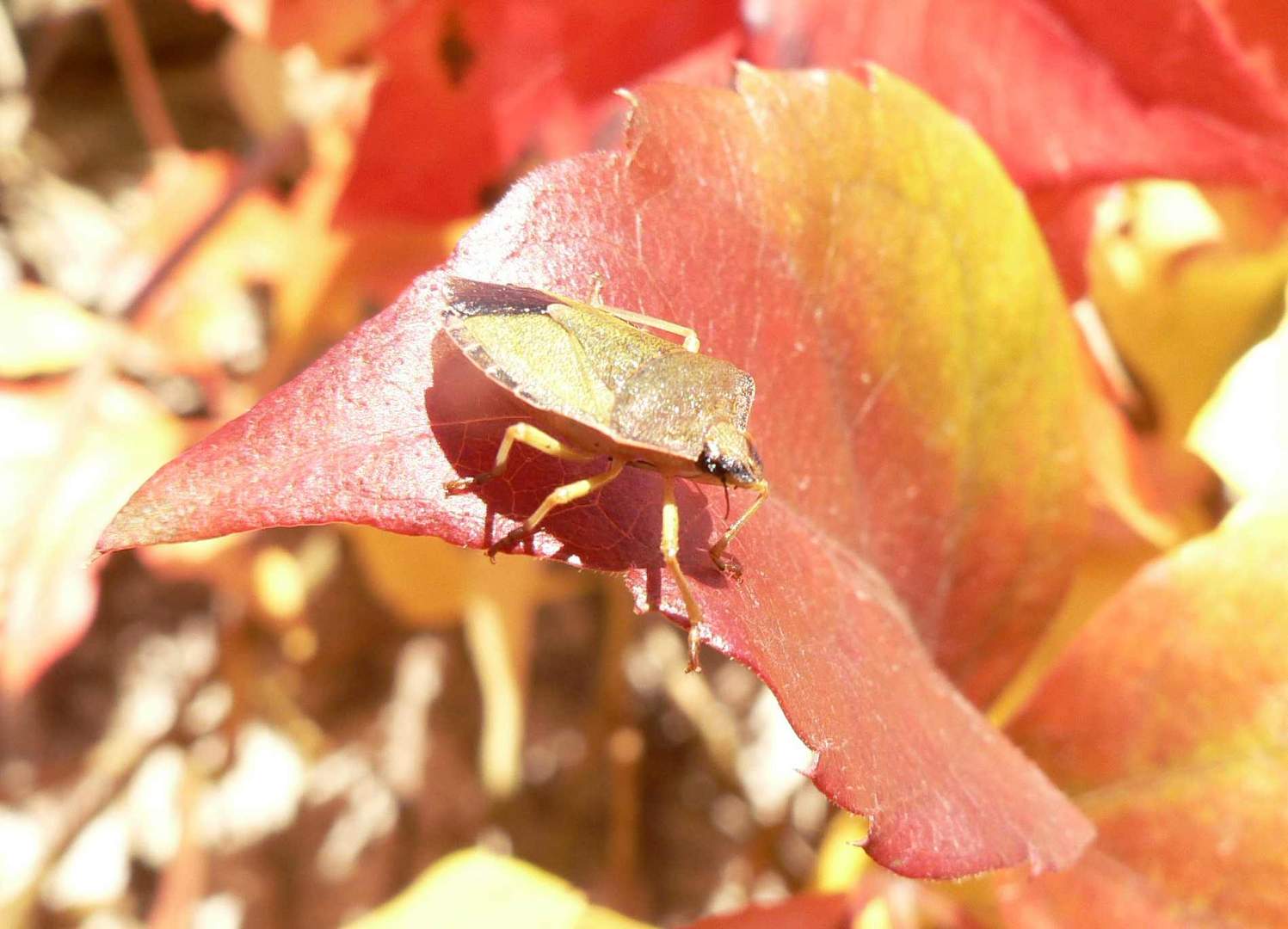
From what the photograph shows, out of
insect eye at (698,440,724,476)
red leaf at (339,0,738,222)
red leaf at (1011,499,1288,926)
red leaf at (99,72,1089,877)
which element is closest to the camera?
red leaf at (99,72,1089,877)

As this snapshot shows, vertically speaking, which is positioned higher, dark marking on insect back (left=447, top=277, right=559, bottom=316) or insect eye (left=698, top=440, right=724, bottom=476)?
dark marking on insect back (left=447, top=277, right=559, bottom=316)

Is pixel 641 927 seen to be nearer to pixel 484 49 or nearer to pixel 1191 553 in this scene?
pixel 1191 553

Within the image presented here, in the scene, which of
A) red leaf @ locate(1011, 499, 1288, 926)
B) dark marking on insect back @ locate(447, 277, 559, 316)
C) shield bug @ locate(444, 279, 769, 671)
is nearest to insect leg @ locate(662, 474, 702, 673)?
shield bug @ locate(444, 279, 769, 671)

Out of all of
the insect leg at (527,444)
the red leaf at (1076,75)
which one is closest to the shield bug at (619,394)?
the insect leg at (527,444)

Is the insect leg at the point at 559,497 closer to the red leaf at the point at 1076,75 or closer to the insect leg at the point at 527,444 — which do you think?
the insect leg at the point at 527,444

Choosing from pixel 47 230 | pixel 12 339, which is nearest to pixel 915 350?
pixel 12 339

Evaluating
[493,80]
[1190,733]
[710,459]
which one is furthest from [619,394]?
[1190,733]

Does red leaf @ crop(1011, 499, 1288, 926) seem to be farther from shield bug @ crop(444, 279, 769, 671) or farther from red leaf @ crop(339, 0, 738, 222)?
red leaf @ crop(339, 0, 738, 222)
